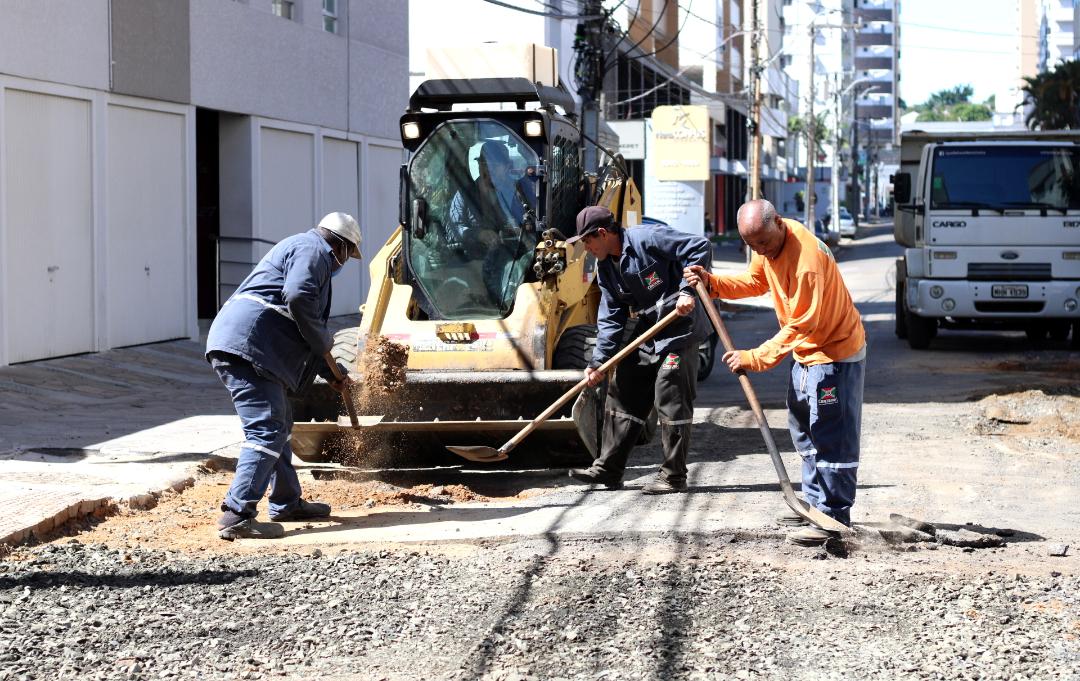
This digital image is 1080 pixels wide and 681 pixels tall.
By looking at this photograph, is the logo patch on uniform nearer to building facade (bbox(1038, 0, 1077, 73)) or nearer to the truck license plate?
the truck license plate

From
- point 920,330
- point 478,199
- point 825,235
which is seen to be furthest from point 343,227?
point 825,235

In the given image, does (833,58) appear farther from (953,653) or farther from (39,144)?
(953,653)

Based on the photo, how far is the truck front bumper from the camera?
57.1 feet

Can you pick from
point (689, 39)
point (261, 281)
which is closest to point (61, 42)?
point (261, 281)

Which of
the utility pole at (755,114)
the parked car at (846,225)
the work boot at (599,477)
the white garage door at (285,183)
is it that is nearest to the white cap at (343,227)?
the work boot at (599,477)

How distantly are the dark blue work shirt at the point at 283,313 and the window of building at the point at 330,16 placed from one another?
15282 mm

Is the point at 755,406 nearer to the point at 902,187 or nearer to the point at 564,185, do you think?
Answer: the point at 564,185

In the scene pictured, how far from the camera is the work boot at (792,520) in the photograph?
768 cm

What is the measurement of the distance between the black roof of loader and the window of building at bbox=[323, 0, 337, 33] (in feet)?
39.4

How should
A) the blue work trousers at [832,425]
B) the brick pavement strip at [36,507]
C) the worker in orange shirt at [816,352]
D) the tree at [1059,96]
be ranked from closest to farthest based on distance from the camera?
the worker in orange shirt at [816,352]
the blue work trousers at [832,425]
the brick pavement strip at [36,507]
the tree at [1059,96]

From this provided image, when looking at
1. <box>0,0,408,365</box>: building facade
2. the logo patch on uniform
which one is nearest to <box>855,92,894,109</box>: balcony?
<box>0,0,408,365</box>: building facade

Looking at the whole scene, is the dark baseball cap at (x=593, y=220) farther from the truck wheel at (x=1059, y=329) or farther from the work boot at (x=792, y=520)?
the truck wheel at (x=1059, y=329)

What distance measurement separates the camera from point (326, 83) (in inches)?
867

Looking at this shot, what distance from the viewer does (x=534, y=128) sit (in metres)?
10.5
